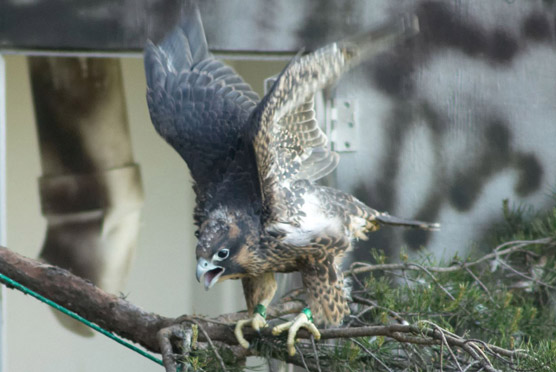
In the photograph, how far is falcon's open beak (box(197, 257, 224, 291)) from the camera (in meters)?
2.15

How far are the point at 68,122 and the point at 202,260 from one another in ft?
7.51

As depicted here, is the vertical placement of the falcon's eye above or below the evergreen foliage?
above

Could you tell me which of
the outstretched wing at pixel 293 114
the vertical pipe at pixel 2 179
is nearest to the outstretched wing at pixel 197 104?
the outstretched wing at pixel 293 114

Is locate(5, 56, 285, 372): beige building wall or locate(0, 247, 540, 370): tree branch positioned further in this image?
locate(5, 56, 285, 372): beige building wall

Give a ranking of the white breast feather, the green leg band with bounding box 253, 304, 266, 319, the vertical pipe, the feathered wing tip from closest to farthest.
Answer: the white breast feather, the green leg band with bounding box 253, 304, 266, 319, the feathered wing tip, the vertical pipe

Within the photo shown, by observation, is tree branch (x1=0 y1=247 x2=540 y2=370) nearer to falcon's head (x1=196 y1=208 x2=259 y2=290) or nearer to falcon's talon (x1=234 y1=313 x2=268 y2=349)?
falcon's talon (x1=234 y1=313 x2=268 y2=349)

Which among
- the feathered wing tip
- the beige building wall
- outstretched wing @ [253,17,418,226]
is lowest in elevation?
the beige building wall

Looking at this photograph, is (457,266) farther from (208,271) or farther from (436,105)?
(208,271)

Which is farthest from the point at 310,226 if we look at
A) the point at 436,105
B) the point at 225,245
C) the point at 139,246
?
the point at 139,246

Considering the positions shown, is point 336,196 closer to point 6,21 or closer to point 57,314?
point 6,21

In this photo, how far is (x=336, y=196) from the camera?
2.72 m

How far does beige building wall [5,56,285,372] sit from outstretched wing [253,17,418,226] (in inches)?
53.3

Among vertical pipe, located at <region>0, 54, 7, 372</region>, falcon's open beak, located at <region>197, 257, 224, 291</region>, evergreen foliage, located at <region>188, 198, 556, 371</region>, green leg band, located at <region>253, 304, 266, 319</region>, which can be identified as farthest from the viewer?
vertical pipe, located at <region>0, 54, 7, 372</region>

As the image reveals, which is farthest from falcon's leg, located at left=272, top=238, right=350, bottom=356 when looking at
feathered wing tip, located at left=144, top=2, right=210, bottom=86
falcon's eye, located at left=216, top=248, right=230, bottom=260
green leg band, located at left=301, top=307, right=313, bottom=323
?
feathered wing tip, located at left=144, top=2, right=210, bottom=86
